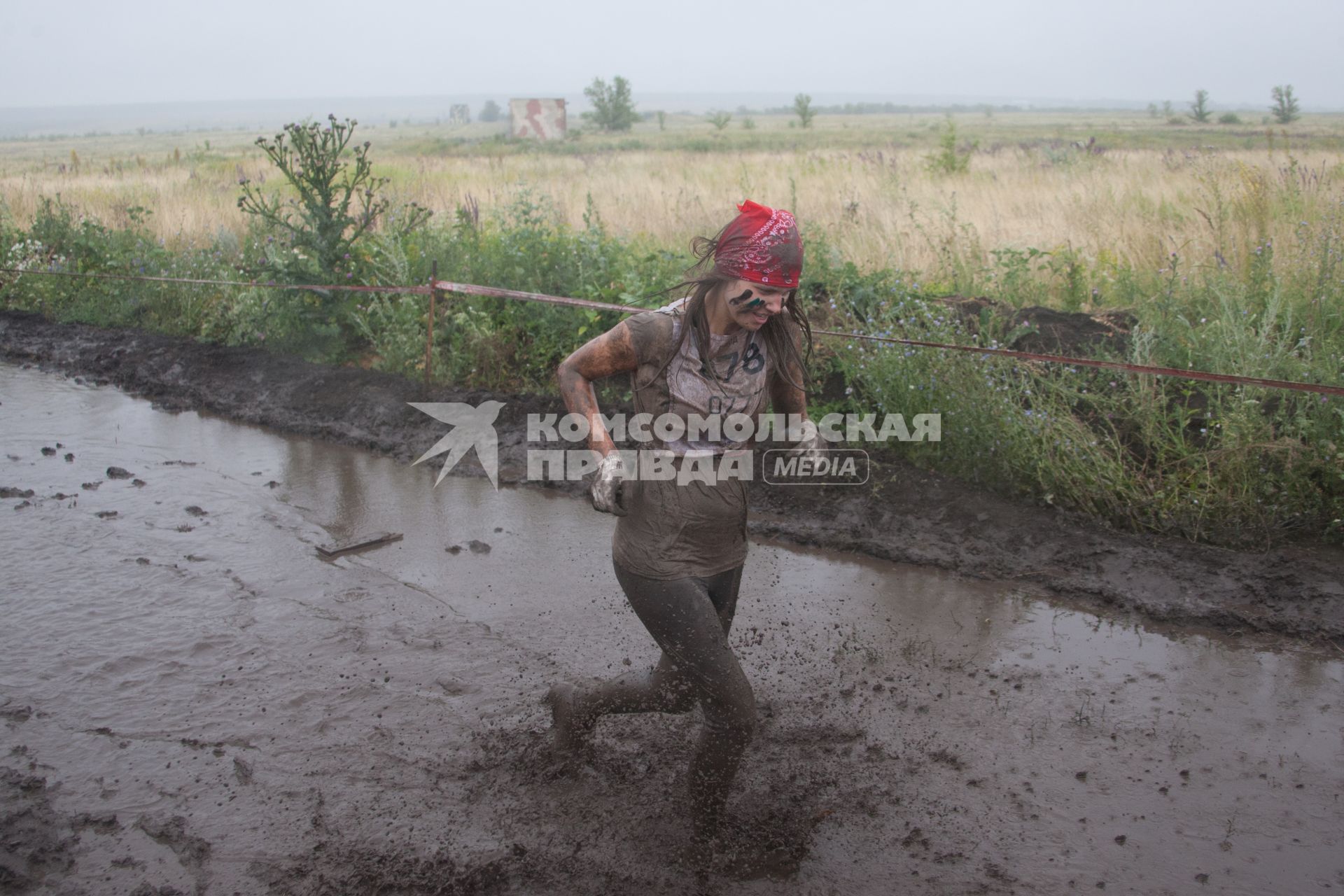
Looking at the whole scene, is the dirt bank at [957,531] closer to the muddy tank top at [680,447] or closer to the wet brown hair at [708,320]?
the wet brown hair at [708,320]

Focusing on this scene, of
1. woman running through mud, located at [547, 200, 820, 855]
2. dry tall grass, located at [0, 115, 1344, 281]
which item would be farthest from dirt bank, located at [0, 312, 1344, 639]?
dry tall grass, located at [0, 115, 1344, 281]

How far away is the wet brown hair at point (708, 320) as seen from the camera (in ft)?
9.80


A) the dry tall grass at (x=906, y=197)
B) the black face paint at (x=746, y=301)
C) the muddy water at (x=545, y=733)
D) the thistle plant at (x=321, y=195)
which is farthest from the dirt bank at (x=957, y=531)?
the dry tall grass at (x=906, y=197)

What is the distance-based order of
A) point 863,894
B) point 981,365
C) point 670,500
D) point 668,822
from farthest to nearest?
point 981,365 → point 668,822 → point 863,894 → point 670,500

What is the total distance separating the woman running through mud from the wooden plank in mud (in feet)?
10.9

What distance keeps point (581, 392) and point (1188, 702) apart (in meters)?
3.00

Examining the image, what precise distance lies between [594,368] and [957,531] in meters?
3.60

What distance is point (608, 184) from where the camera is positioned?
19016 mm

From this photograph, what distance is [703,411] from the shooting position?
305cm

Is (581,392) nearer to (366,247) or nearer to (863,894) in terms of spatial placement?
(863,894)

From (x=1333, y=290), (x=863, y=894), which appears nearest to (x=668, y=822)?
(x=863, y=894)

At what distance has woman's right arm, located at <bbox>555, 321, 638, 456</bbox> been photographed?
9.91ft

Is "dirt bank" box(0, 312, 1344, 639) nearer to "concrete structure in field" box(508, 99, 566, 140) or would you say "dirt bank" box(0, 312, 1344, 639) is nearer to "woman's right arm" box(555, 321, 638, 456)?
"woman's right arm" box(555, 321, 638, 456)

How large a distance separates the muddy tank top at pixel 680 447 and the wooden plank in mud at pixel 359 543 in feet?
11.2
